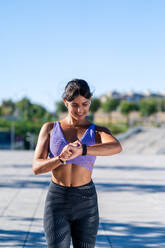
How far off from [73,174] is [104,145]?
25 cm

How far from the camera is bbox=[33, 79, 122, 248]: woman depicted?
235cm

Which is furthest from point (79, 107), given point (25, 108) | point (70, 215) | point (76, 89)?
point (25, 108)

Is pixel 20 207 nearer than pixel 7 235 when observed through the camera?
No

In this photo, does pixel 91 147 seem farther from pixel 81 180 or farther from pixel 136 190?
pixel 136 190

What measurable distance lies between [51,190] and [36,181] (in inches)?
307

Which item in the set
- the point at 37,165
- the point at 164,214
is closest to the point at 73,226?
the point at 37,165

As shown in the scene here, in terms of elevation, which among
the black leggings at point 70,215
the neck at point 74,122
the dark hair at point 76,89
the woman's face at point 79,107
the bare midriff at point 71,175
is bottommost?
the black leggings at point 70,215

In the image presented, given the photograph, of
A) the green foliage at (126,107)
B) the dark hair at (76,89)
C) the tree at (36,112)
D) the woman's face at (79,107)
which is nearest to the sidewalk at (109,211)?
the woman's face at (79,107)

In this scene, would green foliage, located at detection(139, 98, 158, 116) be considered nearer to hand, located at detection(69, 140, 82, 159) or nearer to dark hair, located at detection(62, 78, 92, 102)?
dark hair, located at detection(62, 78, 92, 102)

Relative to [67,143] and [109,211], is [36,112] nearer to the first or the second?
[109,211]

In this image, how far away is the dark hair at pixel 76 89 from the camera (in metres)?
2.35

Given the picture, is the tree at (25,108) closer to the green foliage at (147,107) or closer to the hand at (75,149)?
the green foliage at (147,107)

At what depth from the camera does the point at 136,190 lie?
8695mm

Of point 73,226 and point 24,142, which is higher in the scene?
point 73,226
